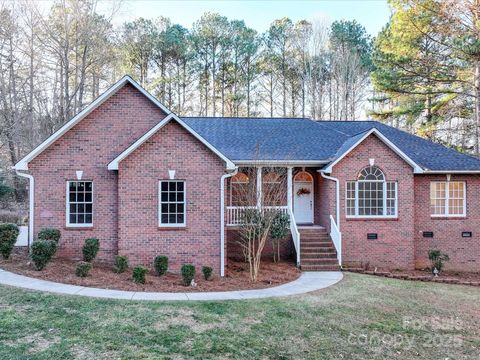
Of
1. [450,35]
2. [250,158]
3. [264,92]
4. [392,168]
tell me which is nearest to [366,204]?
[392,168]

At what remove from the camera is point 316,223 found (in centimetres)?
1580

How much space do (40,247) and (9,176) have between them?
71.2ft

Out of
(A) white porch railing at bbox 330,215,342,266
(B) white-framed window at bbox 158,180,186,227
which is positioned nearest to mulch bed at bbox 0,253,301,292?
(B) white-framed window at bbox 158,180,186,227

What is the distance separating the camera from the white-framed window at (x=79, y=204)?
12.2m

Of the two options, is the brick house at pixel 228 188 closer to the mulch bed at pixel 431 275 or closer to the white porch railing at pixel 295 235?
the white porch railing at pixel 295 235

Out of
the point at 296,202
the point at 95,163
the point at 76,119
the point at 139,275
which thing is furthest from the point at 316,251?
the point at 76,119

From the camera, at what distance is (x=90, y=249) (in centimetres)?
1126

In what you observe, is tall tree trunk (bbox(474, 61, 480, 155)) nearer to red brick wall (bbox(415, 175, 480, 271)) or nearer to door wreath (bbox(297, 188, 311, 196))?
red brick wall (bbox(415, 175, 480, 271))

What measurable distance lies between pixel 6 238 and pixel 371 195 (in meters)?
13.1

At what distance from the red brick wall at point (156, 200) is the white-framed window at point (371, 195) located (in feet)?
18.5

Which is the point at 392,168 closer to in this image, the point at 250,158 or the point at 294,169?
the point at 294,169

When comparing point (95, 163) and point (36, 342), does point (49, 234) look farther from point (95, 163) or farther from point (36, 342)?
point (36, 342)

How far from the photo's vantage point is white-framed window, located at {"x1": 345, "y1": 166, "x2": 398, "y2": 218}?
14.1 metres

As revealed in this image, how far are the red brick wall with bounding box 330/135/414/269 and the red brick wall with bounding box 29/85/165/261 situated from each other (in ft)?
25.7
